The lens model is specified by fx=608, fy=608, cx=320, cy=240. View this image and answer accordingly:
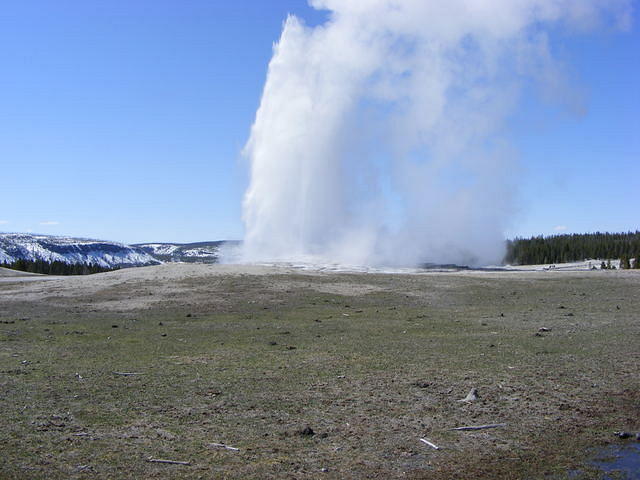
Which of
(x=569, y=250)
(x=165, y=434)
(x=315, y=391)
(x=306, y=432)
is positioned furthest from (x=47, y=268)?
(x=306, y=432)

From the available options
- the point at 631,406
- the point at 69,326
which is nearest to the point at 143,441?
the point at 631,406

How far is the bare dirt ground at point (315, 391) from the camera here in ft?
24.5

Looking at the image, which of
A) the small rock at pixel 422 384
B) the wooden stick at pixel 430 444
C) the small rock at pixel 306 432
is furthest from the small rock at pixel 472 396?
the small rock at pixel 306 432

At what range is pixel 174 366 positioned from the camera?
1264cm

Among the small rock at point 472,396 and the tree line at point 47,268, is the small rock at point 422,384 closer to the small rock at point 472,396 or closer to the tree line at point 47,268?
the small rock at point 472,396

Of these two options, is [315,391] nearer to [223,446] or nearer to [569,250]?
[223,446]

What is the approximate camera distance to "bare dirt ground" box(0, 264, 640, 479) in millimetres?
7473

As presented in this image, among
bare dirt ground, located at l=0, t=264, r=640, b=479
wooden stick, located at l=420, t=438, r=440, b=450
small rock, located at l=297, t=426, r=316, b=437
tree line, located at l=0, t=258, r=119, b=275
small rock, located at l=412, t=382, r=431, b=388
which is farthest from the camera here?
tree line, located at l=0, t=258, r=119, b=275

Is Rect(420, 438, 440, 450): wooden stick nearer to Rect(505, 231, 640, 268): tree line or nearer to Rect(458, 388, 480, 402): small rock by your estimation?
Rect(458, 388, 480, 402): small rock

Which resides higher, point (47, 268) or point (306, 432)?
point (306, 432)

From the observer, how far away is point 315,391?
10.5m

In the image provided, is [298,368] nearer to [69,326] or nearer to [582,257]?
[69,326]

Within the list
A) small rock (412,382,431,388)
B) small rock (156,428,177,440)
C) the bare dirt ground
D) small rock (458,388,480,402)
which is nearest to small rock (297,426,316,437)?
the bare dirt ground

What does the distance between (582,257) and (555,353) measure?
93.1m
